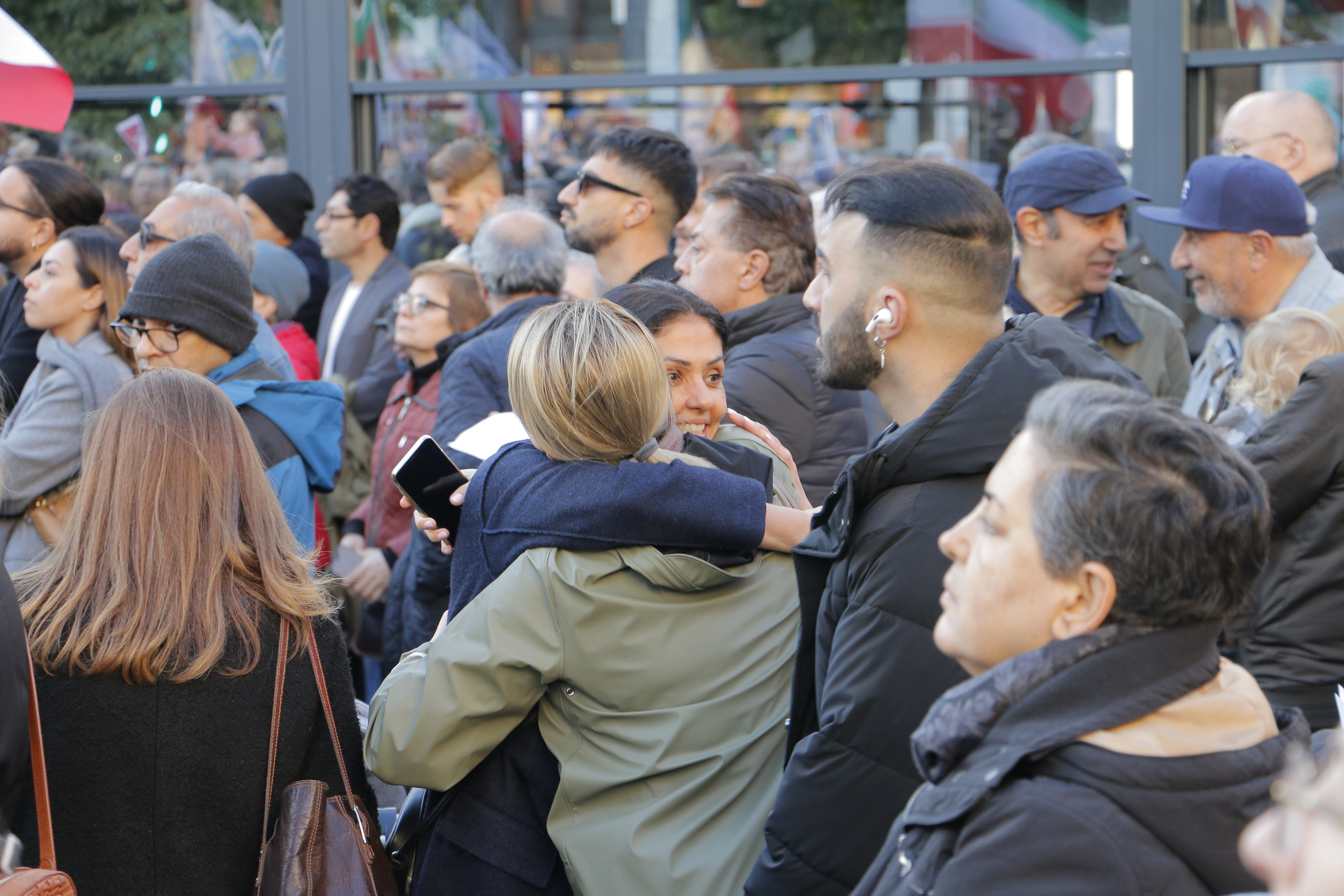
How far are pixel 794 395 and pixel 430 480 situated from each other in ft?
4.58

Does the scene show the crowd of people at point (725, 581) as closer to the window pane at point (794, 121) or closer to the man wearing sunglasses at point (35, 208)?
the man wearing sunglasses at point (35, 208)

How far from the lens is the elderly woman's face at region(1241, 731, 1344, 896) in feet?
2.34

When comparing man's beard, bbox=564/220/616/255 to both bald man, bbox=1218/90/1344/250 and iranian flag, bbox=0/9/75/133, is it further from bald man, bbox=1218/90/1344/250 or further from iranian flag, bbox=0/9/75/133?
bald man, bbox=1218/90/1344/250

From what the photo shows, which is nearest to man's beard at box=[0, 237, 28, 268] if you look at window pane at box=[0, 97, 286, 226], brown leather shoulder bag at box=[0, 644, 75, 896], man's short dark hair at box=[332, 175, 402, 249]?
man's short dark hair at box=[332, 175, 402, 249]

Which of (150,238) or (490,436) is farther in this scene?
(150,238)

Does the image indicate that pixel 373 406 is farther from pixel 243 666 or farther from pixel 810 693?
pixel 810 693

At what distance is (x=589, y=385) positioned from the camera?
2.28m

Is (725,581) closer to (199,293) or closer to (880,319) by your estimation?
(880,319)

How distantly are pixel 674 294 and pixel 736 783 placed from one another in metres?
1.20

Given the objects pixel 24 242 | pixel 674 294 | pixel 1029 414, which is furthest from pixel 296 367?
pixel 1029 414

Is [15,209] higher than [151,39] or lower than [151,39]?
lower

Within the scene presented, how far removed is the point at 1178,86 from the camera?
6652 mm

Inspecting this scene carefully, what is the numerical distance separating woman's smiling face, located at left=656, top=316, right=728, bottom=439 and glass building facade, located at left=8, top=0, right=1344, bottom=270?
14.7 ft

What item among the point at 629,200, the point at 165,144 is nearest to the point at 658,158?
the point at 629,200
